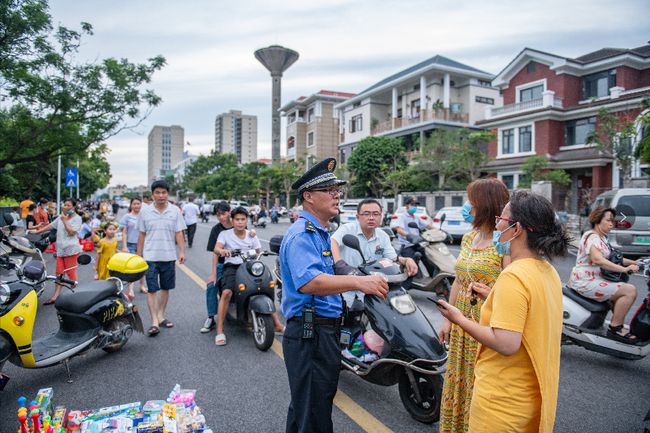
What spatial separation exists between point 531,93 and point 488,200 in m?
30.7

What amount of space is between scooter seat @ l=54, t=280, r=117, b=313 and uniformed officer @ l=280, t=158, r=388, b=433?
9.41 ft

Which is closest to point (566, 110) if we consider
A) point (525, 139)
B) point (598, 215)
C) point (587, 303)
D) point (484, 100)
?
point (525, 139)

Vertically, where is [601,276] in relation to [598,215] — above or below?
below

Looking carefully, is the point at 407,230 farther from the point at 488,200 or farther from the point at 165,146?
the point at 165,146

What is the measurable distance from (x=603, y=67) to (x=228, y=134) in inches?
5438

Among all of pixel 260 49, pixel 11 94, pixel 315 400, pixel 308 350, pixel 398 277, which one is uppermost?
pixel 260 49

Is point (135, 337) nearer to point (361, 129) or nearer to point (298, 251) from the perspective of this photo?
point (298, 251)

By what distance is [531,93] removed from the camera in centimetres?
2941

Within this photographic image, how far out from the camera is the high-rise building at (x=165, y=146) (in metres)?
166

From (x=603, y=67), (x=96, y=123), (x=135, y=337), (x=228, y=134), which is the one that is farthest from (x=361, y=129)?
(x=228, y=134)

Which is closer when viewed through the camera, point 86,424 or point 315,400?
point 315,400

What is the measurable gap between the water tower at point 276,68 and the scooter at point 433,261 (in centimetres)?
4337

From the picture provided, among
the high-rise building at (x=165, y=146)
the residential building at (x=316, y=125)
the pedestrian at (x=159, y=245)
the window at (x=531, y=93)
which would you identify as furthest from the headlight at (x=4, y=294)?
the high-rise building at (x=165, y=146)

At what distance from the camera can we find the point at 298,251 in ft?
7.29
